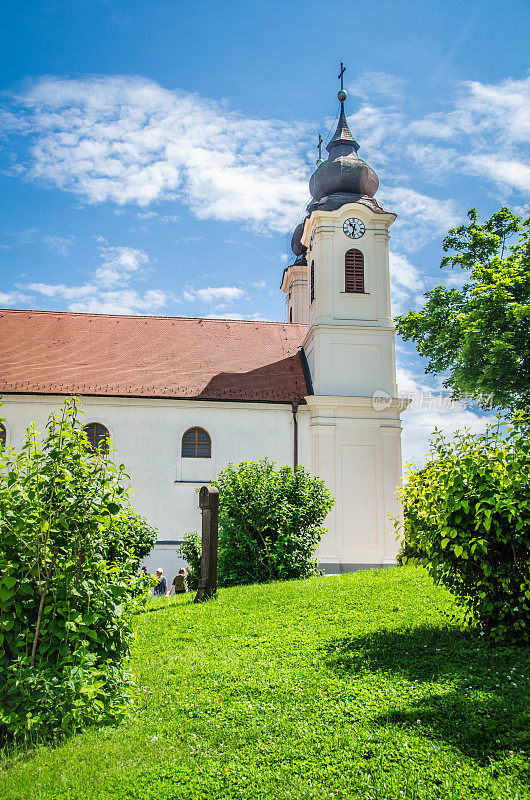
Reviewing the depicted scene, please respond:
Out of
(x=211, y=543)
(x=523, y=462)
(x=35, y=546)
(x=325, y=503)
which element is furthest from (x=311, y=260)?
(x=35, y=546)

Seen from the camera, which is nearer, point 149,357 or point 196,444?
point 196,444

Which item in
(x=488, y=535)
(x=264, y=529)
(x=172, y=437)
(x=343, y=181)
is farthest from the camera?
(x=343, y=181)

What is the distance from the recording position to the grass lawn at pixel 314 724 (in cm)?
457

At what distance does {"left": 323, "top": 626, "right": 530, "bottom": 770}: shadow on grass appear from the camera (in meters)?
4.95

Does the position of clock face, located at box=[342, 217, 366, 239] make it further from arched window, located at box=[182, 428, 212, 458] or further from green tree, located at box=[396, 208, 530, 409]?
arched window, located at box=[182, 428, 212, 458]

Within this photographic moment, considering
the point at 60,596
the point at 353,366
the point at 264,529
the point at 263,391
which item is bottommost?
the point at 60,596

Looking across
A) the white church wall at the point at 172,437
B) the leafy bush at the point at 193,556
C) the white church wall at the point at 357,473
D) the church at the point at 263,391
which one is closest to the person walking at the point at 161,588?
the church at the point at 263,391

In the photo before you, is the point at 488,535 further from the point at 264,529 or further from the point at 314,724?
the point at 264,529

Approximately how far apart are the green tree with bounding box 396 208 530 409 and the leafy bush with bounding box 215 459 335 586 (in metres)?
7.44

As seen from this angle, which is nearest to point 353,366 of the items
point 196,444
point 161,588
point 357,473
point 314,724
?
point 357,473

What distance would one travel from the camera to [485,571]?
6594mm

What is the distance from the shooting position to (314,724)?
5.37m

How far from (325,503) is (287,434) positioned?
7.76m

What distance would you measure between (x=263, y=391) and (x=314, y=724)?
56.6 ft
